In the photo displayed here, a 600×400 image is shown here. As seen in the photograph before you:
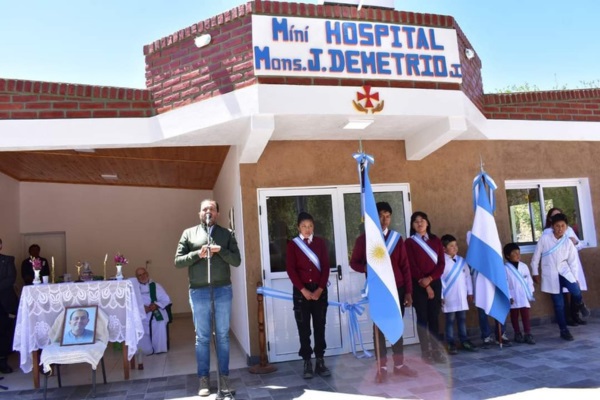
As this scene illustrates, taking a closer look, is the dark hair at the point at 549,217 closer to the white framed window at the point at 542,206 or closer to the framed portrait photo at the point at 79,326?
the white framed window at the point at 542,206

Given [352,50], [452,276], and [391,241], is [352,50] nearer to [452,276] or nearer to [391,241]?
[391,241]

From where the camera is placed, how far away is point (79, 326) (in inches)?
189

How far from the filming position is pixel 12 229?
9.07 m

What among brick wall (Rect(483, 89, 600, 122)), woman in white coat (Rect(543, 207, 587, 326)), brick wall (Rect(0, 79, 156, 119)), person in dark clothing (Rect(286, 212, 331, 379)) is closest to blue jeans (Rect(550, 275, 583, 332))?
woman in white coat (Rect(543, 207, 587, 326))

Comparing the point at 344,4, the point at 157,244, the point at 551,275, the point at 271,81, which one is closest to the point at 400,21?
the point at 344,4

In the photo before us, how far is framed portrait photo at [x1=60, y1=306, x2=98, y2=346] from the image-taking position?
4727mm

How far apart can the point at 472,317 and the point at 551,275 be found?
3.63 feet

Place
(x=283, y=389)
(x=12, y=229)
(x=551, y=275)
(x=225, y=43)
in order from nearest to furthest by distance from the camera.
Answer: (x=283, y=389) → (x=225, y=43) → (x=551, y=275) → (x=12, y=229)

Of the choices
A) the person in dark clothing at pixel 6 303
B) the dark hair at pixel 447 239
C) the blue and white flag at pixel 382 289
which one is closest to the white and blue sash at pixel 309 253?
the blue and white flag at pixel 382 289

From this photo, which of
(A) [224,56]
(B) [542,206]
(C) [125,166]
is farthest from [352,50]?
(C) [125,166]

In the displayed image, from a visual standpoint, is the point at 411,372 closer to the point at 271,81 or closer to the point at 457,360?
the point at 457,360

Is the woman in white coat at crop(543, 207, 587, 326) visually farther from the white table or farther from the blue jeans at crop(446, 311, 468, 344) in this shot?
the white table

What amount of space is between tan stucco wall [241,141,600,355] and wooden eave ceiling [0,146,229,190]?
102 cm

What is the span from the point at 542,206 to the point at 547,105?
4.80ft
